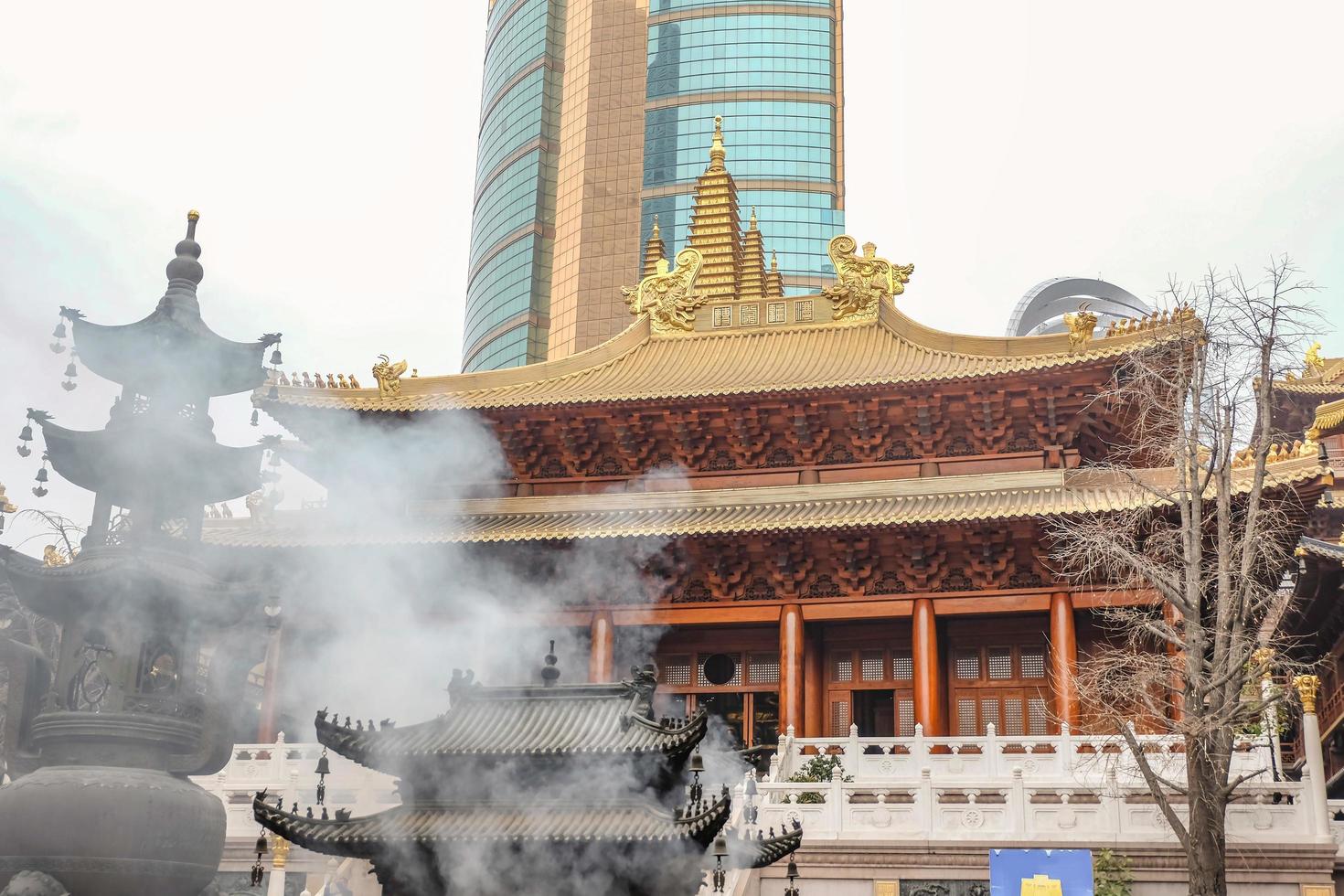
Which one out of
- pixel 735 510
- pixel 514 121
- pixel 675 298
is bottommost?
pixel 735 510

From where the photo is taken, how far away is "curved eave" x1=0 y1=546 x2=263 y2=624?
8.80 metres

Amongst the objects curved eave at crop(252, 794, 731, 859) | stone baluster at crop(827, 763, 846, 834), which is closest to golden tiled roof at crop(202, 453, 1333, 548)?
stone baluster at crop(827, 763, 846, 834)

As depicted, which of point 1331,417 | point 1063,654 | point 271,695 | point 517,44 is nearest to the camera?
point 1063,654

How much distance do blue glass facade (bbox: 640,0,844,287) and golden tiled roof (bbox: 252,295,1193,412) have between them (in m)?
53.9

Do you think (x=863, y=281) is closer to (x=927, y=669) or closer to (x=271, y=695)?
(x=927, y=669)

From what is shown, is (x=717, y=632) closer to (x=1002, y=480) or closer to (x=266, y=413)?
(x=1002, y=480)

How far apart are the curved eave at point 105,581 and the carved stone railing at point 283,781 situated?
7326mm

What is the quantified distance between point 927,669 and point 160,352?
41.2ft

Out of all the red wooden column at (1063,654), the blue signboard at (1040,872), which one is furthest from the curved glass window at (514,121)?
the blue signboard at (1040,872)

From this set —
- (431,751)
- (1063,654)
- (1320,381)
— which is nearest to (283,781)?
(431,751)

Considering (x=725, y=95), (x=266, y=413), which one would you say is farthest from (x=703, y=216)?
(x=725, y=95)

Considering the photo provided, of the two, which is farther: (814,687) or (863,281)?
(863,281)

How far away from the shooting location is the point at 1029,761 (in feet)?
50.7

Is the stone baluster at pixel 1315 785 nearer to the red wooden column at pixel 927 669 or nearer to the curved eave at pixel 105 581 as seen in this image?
the red wooden column at pixel 927 669
